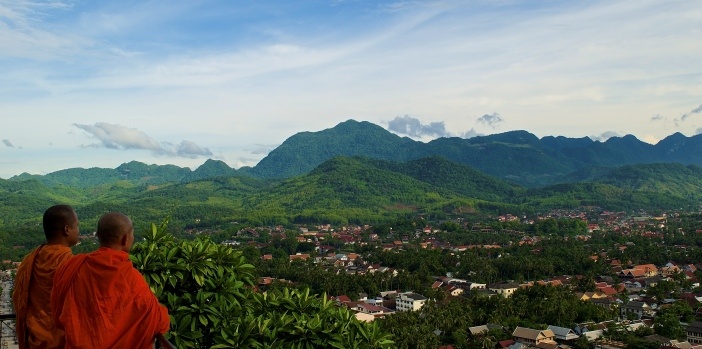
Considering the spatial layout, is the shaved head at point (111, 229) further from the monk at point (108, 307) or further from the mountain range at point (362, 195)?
the mountain range at point (362, 195)

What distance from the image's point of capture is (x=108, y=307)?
261cm

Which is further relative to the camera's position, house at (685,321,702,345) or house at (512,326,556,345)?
house at (685,321,702,345)

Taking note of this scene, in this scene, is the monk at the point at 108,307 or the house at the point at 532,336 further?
the house at the point at 532,336

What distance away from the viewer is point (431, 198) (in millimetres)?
92062

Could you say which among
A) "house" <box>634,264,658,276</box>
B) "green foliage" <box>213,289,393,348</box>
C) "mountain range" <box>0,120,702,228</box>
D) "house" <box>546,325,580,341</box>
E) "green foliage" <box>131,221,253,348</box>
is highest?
"green foliage" <box>131,221,253,348</box>

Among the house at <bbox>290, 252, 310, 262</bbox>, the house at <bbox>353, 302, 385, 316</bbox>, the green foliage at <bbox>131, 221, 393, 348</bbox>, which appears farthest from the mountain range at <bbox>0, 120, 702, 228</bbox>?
the green foliage at <bbox>131, 221, 393, 348</bbox>

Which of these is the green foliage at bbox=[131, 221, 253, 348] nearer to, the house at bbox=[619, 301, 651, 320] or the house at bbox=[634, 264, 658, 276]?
the house at bbox=[619, 301, 651, 320]

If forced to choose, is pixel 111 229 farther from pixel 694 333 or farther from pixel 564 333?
pixel 694 333

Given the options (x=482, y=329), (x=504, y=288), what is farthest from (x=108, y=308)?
(x=504, y=288)

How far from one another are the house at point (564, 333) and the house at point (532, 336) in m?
0.23

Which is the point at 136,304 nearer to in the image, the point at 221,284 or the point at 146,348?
the point at 146,348

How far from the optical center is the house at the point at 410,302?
88.9 feet

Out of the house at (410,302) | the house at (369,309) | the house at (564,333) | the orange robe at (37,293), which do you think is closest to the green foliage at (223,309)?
the orange robe at (37,293)

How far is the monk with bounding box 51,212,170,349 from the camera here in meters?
2.61
